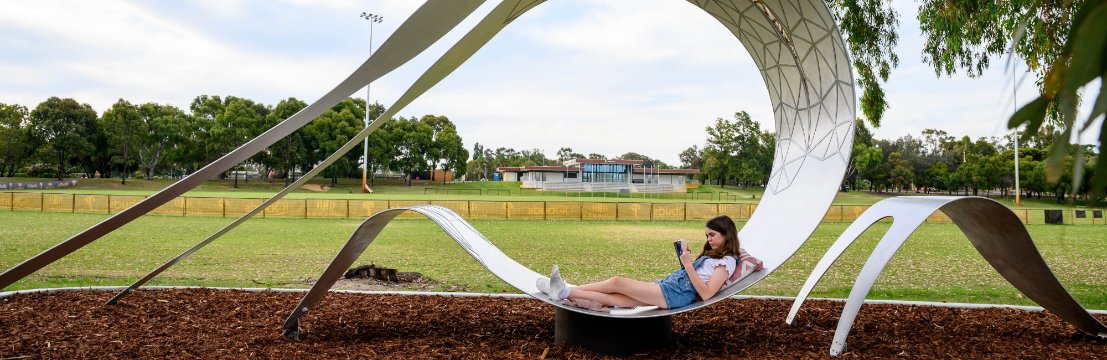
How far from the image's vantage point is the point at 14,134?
63.0m

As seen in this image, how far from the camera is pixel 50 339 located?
6.16 metres

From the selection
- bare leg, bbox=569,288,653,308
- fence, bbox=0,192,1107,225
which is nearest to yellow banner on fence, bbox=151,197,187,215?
fence, bbox=0,192,1107,225

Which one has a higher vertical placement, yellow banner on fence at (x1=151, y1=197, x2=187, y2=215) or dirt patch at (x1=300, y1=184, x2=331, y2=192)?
dirt patch at (x1=300, y1=184, x2=331, y2=192)

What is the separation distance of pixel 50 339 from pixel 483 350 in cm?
380

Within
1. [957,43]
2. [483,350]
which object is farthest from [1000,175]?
[483,350]

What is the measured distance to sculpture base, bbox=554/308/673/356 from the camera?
5926mm

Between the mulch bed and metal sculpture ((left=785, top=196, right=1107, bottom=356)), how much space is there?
29 centimetres

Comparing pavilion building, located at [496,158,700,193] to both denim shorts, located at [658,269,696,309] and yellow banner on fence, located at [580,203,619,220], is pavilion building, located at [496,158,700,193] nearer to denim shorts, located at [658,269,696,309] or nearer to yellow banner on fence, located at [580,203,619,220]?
yellow banner on fence, located at [580,203,619,220]

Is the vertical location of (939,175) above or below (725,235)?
above

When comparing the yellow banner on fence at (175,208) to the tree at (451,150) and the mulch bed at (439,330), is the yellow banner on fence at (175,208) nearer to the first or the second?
the mulch bed at (439,330)

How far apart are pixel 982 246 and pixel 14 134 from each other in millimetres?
77026

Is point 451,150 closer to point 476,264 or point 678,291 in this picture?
point 476,264

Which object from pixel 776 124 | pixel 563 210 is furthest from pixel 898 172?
pixel 776 124

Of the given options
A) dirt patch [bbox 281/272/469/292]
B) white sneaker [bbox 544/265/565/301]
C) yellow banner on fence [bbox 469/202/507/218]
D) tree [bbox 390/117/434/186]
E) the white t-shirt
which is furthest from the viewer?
tree [bbox 390/117/434/186]
